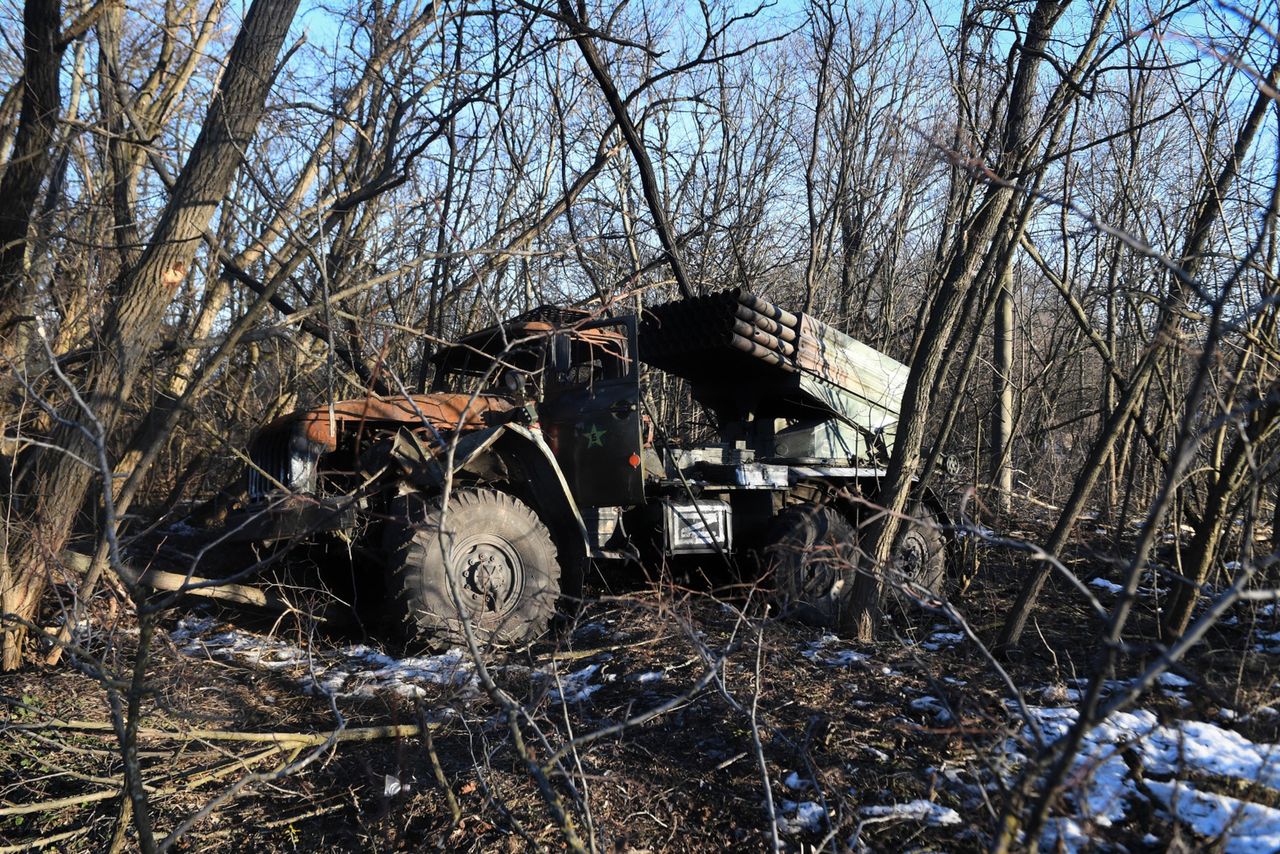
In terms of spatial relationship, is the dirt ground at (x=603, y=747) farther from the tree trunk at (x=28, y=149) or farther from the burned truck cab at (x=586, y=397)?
the tree trunk at (x=28, y=149)

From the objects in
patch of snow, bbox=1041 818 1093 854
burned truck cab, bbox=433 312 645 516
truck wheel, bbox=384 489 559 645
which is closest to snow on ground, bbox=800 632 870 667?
truck wheel, bbox=384 489 559 645

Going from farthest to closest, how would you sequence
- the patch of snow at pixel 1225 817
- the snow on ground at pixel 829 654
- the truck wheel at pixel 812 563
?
the truck wheel at pixel 812 563 < the snow on ground at pixel 829 654 < the patch of snow at pixel 1225 817

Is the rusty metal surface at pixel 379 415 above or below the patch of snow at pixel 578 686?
above

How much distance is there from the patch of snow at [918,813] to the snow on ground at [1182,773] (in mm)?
373

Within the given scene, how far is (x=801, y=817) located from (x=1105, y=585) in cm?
528

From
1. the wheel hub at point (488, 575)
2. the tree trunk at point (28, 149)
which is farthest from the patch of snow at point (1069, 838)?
the tree trunk at point (28, 149)

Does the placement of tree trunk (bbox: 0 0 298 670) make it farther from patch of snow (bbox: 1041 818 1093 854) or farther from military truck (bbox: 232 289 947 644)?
patch of snow (bbox: 1041 818 1093 854)

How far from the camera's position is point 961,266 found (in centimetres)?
580

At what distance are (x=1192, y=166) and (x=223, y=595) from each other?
29.9ft

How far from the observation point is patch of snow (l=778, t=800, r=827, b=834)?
11.5 feet

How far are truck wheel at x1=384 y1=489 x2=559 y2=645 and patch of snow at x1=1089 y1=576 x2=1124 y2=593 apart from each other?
4.45 meters

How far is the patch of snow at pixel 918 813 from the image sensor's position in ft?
11.3

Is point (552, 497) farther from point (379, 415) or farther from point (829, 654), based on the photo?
point (829, 654)

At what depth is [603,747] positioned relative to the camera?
169 inches
